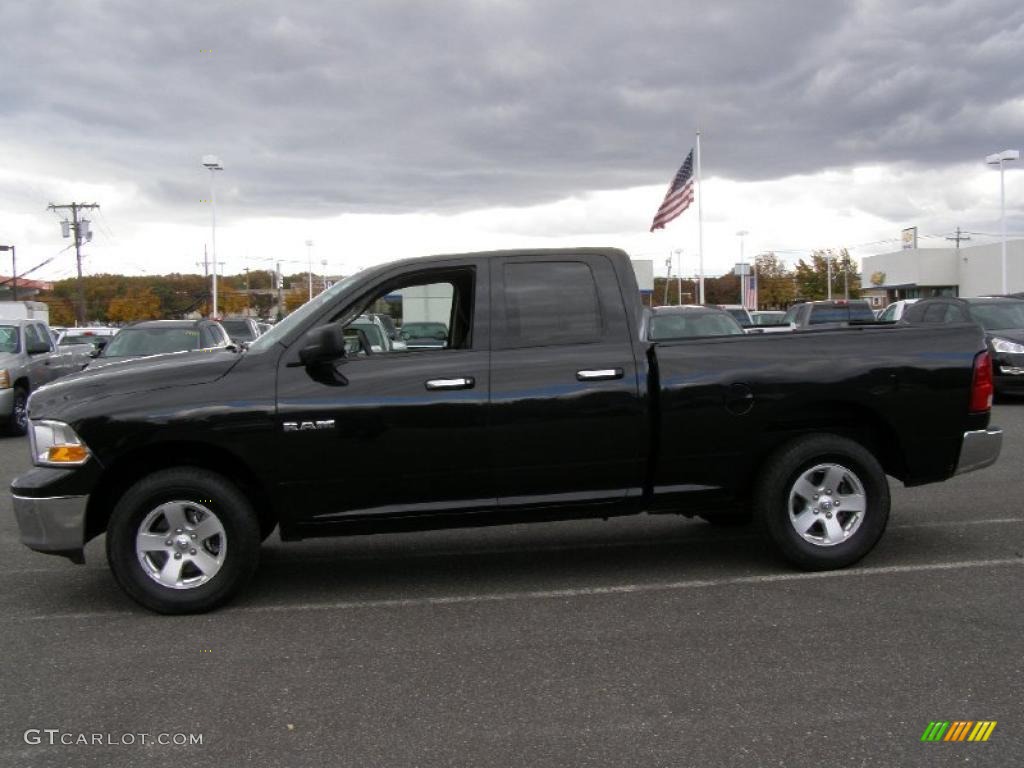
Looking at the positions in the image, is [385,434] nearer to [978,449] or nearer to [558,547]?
[558,547]

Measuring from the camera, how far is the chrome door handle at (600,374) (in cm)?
547

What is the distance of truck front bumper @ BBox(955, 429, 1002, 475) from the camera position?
19.5 ft

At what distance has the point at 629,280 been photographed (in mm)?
5840

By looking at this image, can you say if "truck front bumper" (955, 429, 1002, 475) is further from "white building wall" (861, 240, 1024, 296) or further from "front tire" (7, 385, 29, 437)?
"white building wall" (861, 240, 1024, 296)

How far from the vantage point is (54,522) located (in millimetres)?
5152

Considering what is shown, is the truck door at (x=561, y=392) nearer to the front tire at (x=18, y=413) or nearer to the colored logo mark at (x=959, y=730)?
the colored logo mark at (x=959, y=730)

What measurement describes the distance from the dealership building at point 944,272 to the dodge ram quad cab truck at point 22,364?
5296 cm

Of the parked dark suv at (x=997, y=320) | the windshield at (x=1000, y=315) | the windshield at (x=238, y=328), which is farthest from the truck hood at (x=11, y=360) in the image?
the windshield at (x=1000, y=315)

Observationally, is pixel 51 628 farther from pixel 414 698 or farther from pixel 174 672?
pixel 414 698

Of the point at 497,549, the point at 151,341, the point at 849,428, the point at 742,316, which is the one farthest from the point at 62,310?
the point at 849,428

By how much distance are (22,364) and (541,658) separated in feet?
41.2

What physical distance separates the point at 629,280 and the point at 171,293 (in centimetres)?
10173

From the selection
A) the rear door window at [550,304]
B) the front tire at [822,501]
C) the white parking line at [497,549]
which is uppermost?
the rear door window at [550,304]

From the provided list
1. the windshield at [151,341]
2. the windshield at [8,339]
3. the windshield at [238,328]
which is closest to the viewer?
the windshield at [151,341]
